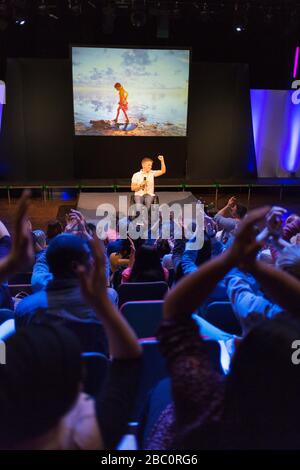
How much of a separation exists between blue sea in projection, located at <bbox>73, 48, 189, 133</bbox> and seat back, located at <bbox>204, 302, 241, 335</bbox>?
27.5 ft

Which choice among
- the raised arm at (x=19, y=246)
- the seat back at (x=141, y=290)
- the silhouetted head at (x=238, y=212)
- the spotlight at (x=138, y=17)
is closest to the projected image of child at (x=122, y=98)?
the spotlight at (x=138, y=17)

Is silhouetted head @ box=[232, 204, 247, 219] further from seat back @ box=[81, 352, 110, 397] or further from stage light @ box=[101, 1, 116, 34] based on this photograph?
stage light @ box=[101, 1, 116, 34]

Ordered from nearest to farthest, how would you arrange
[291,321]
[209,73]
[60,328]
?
[60,328], [291,321], [209,73]

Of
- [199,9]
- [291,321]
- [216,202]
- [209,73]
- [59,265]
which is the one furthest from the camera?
[209,73]

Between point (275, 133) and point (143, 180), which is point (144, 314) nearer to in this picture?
point (143, 180)

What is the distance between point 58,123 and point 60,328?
34.7 ft

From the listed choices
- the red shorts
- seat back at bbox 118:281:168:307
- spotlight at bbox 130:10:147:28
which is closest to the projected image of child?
the red shorts

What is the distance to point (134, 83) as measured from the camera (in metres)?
10.1

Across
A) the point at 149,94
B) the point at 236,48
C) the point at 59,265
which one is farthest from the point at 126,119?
the point at 59,265

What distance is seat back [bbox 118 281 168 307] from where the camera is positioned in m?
3.16

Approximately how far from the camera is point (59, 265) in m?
1.86

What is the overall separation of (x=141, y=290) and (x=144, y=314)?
0.58 m

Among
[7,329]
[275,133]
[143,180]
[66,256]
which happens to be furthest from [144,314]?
[275,133]
